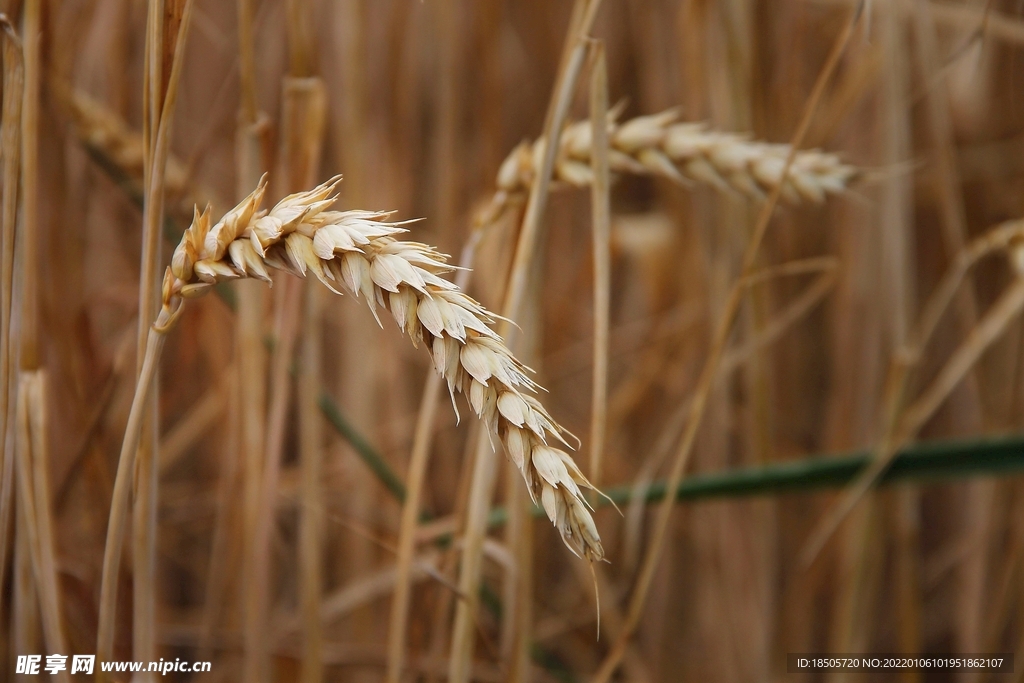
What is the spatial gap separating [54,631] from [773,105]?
1.04m

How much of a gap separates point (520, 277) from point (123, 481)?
0.93 ft

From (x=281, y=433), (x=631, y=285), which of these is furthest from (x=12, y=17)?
(x=631, y=285)

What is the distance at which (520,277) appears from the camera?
19.2 inches

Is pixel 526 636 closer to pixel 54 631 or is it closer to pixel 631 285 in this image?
pixel 54 631

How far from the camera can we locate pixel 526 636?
0.56m

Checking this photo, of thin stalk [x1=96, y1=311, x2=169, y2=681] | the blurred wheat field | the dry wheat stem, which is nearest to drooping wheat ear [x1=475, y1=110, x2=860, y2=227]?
the blurred wheat field

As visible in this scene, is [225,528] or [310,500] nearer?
[310,500]

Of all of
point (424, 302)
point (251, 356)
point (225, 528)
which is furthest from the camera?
point (225, 528)

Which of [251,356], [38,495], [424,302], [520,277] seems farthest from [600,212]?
[38,495]

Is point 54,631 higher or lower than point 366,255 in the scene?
lower

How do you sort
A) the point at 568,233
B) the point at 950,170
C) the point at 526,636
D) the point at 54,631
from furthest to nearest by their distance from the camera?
the point at 568,233
the point at 950,170
the point at 526,636
the point at 54,631

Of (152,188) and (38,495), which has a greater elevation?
(152,188)

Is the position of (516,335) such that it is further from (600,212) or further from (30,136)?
(30,136)

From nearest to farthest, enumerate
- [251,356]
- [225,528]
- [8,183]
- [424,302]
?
[424,302] → [8,183] → [251,356] → [225,528]
